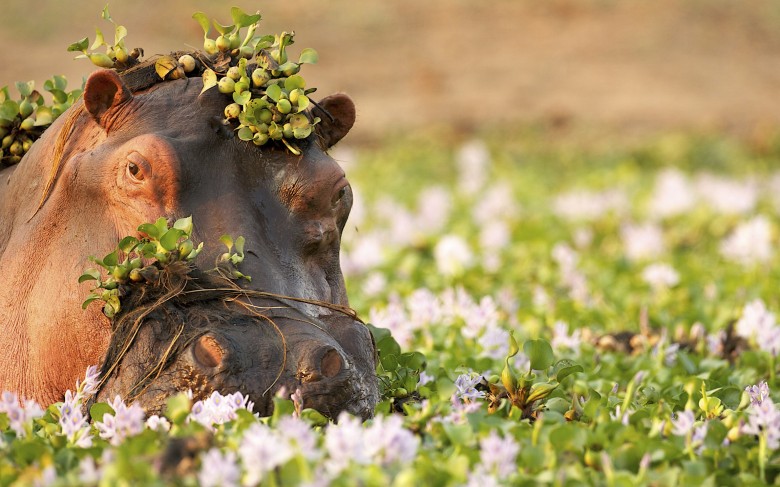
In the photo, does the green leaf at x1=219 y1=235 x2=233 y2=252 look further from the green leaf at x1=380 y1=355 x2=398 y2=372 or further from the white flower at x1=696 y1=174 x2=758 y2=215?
the white flower at x1=696 y1=174 x2=758 y2=215

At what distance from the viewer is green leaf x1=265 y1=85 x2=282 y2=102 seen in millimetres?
3430


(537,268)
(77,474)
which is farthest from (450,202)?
(77,474)

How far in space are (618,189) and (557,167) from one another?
124 inches

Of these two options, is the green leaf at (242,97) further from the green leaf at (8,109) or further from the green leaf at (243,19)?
the green leaf at (8,109)

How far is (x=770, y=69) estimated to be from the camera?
24.2 m

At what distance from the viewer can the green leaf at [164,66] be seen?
11.6 ft

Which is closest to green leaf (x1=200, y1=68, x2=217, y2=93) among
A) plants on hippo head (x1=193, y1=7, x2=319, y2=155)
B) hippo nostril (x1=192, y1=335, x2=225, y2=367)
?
plants on hippo head (x1=193, y1=7, x2=319, y2=155)

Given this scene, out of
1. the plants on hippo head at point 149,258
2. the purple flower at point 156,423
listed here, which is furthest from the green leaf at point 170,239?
the purple flower at point 156,423

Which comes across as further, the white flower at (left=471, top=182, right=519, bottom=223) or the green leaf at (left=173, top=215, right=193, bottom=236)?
the white flower at (left=471, top=182, right=519, bottom=223)

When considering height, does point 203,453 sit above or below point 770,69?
above

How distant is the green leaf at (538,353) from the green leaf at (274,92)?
3.29 feet

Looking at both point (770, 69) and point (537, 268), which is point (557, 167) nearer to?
point (537, 268)

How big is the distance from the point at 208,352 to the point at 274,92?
83 centimetres

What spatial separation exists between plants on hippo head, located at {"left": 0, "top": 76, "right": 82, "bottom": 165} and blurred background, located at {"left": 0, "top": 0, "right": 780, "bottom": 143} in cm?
1339
